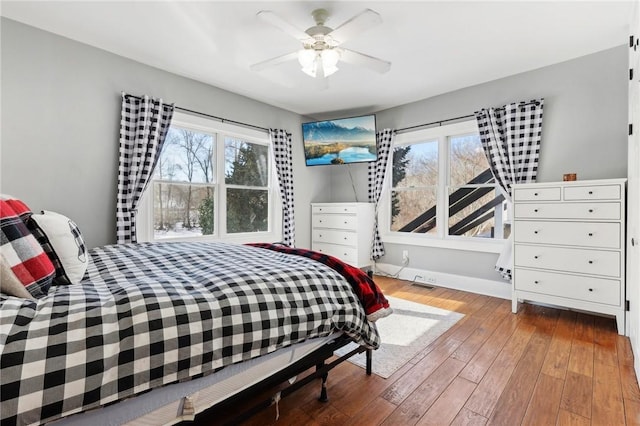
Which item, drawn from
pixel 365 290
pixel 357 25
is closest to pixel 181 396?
pixel 365 290

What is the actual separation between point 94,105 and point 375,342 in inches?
116

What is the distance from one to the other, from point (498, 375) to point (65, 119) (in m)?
3.65

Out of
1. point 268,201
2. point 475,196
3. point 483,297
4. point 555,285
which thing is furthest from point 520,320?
point 268,201

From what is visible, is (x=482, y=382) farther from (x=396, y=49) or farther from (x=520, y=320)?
(x=396, y=49)

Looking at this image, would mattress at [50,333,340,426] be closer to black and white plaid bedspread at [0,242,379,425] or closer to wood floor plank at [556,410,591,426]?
black and white plaid bedspread at [0,242,379,425]

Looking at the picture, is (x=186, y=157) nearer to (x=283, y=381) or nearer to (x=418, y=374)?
(x=283, y=381)

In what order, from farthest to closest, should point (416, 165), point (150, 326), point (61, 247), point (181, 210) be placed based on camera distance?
point (416, 165)
point (181, 210)
point (61, 247)
point (150, 326)

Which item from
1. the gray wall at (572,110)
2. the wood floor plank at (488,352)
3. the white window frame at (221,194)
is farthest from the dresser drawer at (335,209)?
the wood floor plank at (488,352)

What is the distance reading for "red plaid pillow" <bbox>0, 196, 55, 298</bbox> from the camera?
103 cm

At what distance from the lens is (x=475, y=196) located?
3508mm

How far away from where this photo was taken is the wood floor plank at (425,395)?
140 cm

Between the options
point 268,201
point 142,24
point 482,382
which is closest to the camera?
point 482,382

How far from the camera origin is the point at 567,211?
8.05ft

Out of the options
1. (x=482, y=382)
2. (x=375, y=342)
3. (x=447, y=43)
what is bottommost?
(x=482, y=382)
